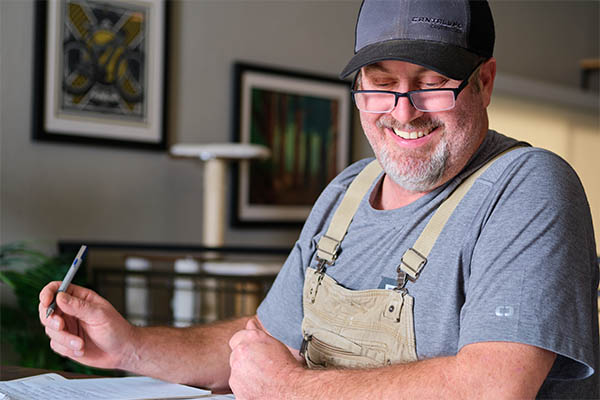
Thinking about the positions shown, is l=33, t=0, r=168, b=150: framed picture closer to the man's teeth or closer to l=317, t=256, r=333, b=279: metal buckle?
l=317, t=256, r=333, b=279: metal buckle

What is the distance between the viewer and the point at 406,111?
120 centimetres

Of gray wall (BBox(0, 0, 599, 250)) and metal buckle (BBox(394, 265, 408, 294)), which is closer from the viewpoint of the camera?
metal buckle (BBox(394, 265, 408, 294))

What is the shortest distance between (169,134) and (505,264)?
3.23 metres

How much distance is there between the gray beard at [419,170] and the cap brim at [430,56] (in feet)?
0.40

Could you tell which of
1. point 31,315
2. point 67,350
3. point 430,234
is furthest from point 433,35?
point 31,315

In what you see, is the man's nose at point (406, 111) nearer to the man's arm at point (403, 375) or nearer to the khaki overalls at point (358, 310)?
the khaki overalls at point (358, 310)

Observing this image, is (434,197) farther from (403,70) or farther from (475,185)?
(403,70)

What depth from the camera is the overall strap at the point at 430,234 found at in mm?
1162

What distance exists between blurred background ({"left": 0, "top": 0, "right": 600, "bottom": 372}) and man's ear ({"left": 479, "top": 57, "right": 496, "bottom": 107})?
8.94ft

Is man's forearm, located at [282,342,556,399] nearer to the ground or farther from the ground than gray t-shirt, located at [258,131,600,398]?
nearer to the ground

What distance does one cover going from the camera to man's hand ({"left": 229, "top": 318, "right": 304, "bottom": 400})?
110 centimetres

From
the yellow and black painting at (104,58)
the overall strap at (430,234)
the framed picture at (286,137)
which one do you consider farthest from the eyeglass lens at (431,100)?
the framed picture at (286,137)

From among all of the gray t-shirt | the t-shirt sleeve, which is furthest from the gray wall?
the t-shirt sleeve

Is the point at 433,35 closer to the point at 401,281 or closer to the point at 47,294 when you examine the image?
the point at 401,281
